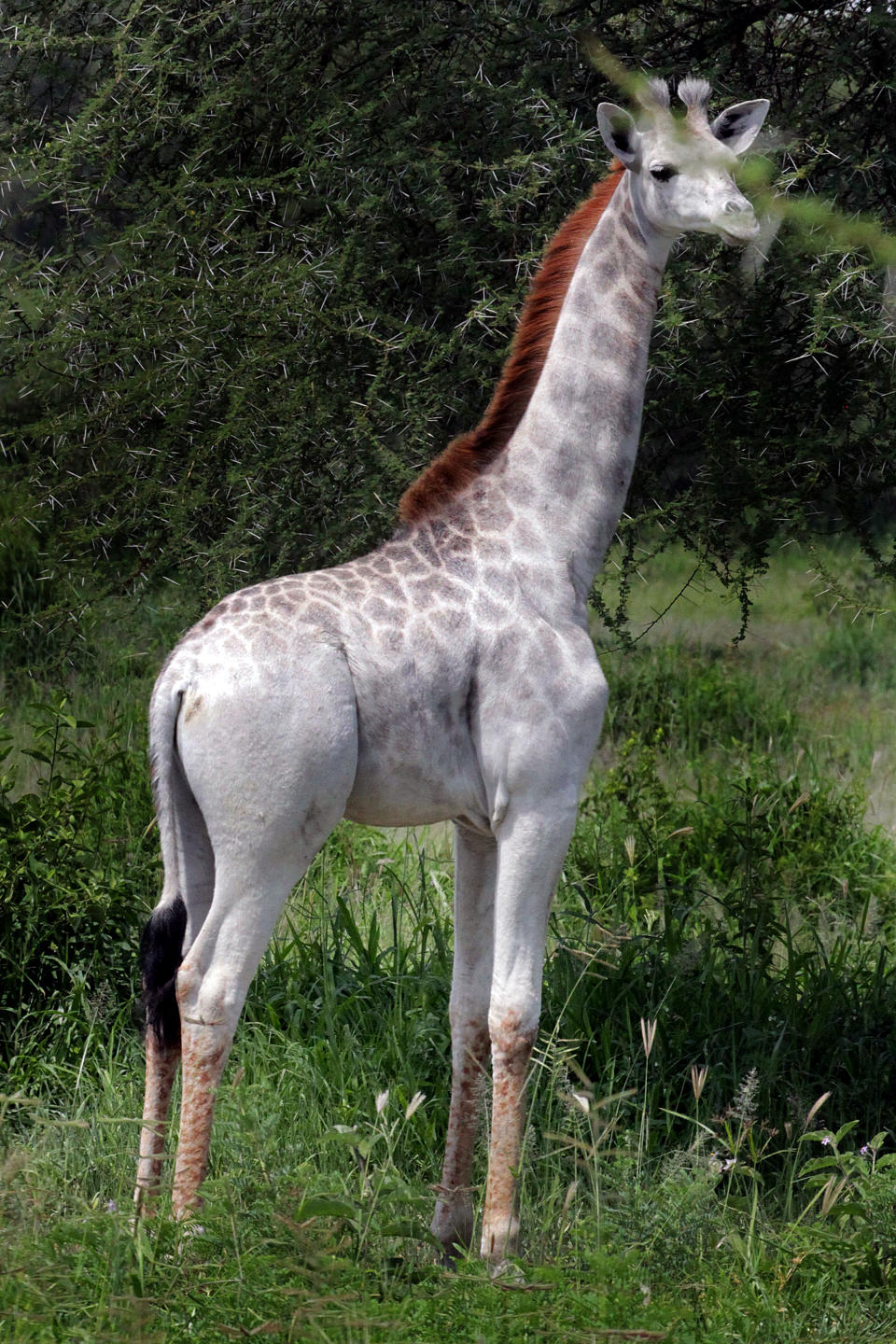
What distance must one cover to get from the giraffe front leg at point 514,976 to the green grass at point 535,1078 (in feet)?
0.45

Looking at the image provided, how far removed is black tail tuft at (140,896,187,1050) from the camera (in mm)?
3270

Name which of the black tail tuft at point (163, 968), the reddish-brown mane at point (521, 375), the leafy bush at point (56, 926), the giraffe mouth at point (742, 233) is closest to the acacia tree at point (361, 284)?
the leafy bush at point (56, 926)

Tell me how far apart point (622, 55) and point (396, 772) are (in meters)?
3.34

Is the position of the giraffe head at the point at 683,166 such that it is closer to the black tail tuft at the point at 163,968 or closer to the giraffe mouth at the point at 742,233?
the giraffe mouth at the point at 742,233

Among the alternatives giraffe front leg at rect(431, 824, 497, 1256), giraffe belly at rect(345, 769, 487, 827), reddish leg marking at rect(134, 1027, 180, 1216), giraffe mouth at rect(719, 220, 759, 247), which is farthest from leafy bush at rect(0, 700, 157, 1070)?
giraffe mouth at rect(719, 220, 759, 247)

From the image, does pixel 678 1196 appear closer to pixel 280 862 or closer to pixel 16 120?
pixel 280 862

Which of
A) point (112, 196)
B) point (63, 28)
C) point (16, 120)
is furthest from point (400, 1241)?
point (63, 28)

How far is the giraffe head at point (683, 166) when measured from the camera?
3309 millimetres

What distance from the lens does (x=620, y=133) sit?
3492mm

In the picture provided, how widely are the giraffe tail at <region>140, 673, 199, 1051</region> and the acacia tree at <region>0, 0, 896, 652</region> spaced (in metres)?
1.70

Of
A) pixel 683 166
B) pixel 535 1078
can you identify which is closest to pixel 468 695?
pixel 683 166

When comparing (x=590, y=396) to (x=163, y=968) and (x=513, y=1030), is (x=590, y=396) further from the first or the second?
(x=163, y=968)

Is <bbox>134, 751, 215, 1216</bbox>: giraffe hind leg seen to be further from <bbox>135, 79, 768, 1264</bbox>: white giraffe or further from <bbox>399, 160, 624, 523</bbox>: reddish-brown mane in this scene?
<bbox>399, 160, 624, 523</bbox>: reddish-brown mane

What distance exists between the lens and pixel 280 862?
10.3 feet
